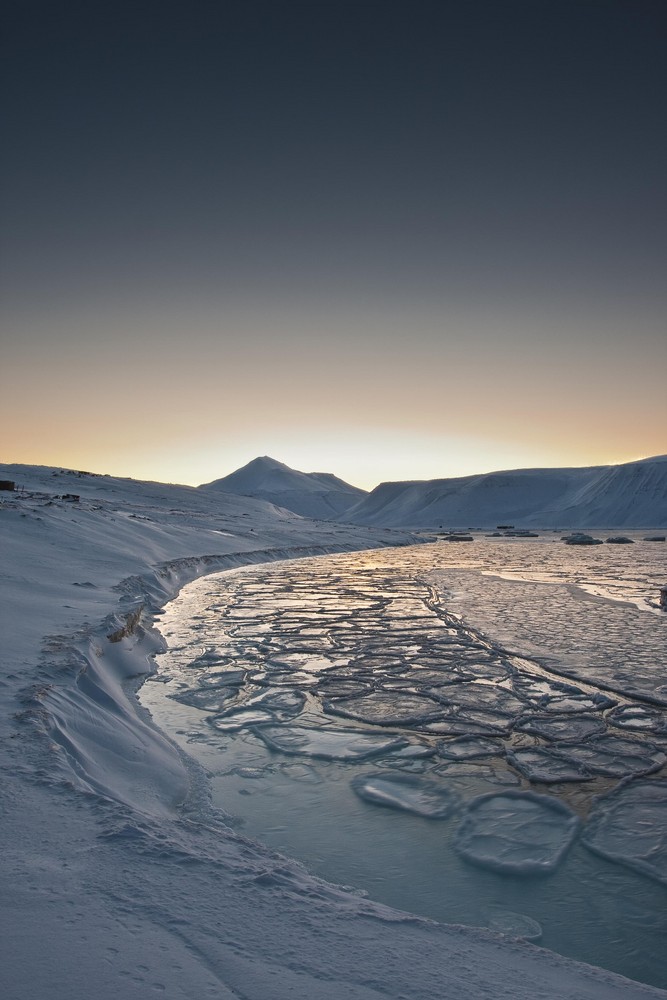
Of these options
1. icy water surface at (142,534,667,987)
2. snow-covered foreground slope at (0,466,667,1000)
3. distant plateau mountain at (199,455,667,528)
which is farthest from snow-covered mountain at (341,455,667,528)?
snow-covered foreground slope at (0,466,667,1000)

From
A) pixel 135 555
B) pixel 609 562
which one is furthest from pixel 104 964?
pixel 609 562

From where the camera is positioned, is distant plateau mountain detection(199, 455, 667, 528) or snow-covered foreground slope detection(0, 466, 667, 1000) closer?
snow-covered foreground slope detection(0, 466, 667, 1000)

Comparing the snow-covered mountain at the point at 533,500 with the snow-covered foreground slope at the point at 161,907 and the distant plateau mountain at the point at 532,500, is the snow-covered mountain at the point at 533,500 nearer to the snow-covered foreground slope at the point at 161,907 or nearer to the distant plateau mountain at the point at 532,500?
the distant plateau mountain at the point at 532,500

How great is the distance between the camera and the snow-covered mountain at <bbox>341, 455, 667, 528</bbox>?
299 ft

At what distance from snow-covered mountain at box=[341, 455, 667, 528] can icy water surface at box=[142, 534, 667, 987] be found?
8582cm

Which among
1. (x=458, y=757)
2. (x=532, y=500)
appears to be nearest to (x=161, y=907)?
(x=458, y=757)

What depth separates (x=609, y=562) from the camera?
1022 inches

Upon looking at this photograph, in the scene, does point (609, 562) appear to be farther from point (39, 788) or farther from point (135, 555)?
point (39, 788)

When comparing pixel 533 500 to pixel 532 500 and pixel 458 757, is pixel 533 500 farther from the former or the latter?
pixel 458 757

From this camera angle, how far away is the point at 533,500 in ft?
375

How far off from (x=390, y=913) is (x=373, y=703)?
11.9ft

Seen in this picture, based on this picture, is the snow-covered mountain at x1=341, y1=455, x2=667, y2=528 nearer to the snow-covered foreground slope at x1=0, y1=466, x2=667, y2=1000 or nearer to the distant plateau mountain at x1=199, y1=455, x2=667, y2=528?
the distant plateau mountain at x1=199, y1=455, x2=667, y2=528

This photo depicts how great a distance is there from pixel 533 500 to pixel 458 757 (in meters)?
116

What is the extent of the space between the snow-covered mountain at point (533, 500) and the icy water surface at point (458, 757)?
85820 mm
